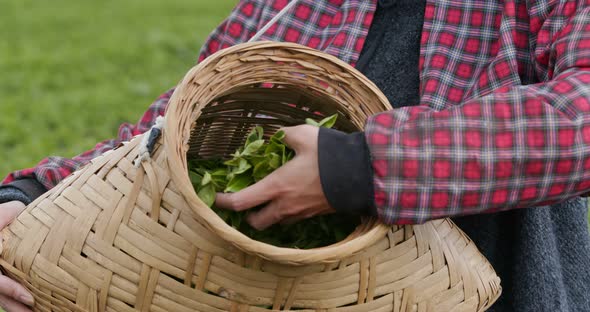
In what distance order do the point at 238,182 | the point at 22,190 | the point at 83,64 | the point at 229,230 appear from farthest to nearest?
the point at 83,64, the point at 22,190, the point at 238,182, the point at 229,230

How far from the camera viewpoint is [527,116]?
1.29 m

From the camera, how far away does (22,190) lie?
1703 millimetres

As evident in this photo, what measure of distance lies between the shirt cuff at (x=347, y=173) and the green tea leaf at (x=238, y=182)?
0.16 m

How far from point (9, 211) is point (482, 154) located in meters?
0.86

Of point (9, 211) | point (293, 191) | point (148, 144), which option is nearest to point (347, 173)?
point (293, 191)

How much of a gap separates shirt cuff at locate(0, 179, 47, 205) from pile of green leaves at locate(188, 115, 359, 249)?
414 millimetres

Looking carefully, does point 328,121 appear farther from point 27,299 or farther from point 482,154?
point 27,299

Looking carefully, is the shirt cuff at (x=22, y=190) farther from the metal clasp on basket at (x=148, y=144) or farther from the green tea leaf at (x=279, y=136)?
the green tea leaf at (x=279, y=136)

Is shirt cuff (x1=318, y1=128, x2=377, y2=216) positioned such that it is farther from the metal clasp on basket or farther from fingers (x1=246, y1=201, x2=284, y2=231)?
the metal clasp on basket

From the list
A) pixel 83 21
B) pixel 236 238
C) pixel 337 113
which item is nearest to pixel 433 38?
pixel 337 113

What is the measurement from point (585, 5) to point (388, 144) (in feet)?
1.56

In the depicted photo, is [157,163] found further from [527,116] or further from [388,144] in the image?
[527,116]

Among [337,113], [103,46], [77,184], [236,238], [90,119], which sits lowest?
[236,238]

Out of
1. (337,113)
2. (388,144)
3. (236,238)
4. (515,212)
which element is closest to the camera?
(236,238)
